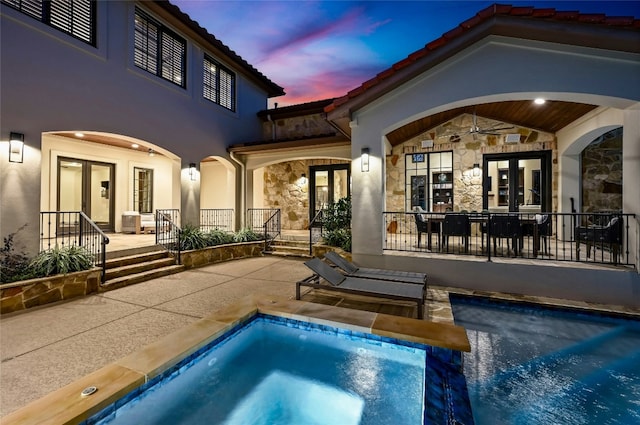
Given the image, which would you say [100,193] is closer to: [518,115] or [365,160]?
[365,160]

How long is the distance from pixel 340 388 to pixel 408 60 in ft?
20.9

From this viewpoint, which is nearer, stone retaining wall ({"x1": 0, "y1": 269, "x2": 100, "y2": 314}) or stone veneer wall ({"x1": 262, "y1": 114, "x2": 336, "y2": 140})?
stone retaining wall ({"x1": 0, "y1": 269, "x2": 100, "y2": 314})

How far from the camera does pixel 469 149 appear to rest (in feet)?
32.6

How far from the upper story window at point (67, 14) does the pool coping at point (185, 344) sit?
25.6 feet

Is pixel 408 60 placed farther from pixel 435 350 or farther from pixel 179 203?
pixel 179 203

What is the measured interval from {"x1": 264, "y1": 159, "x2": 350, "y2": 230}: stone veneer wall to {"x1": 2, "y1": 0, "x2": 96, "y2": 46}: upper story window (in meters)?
8.33

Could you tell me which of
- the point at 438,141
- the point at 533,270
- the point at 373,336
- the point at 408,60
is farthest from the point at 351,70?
the point at 373,336

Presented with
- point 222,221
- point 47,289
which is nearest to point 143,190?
point 222,221

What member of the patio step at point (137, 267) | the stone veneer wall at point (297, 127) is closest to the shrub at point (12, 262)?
the patio step at point (137, 267)

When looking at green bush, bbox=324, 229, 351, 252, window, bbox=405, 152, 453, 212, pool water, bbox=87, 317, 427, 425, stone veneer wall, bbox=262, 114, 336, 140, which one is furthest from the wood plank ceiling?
pool water, bbox=87, 317, 427, 425

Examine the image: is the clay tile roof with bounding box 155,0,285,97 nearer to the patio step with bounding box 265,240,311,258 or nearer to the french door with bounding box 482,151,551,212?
the patio step with bounding box 265,240,311,258

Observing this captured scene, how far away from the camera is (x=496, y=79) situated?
5902 mm

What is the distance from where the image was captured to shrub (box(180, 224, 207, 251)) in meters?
8.47

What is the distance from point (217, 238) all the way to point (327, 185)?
6.04 metres
